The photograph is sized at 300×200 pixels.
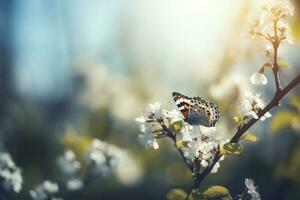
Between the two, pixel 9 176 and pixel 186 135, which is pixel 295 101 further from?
pixel 9 176

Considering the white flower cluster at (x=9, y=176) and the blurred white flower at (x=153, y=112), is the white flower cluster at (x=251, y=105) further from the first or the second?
the white flower cluster at (x=9, y=176)

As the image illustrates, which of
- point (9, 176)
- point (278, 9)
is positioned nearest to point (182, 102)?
point (278, 9)

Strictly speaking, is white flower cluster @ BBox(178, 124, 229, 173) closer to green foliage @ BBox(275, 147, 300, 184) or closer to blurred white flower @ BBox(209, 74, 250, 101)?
blurred white flower @ BBox(209, 74, 250, 101)

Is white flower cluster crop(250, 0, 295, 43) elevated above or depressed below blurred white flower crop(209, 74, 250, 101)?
below

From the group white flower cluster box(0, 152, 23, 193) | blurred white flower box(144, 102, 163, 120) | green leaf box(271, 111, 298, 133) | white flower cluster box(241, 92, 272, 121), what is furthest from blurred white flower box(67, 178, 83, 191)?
white flower cluster box(241, 92, 272, 121)

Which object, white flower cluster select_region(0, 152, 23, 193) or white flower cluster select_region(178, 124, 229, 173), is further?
→ white flower cluster select_region(0, 152, 23, 193)

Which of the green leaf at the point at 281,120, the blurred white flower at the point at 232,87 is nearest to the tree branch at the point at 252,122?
the green leaf at the point at 281,120
